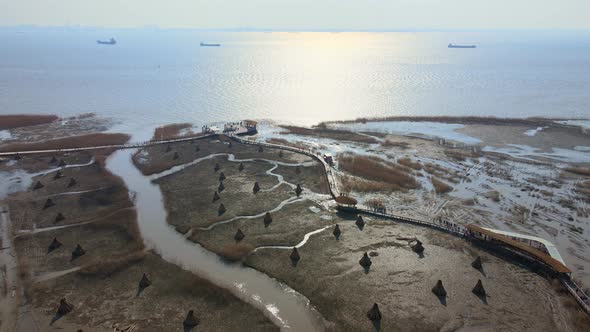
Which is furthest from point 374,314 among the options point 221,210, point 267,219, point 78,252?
point 78,252

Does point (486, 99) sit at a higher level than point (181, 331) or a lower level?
higher

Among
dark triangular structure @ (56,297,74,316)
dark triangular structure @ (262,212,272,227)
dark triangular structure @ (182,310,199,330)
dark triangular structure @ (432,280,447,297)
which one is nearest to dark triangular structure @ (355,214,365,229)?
dark triangular structure @ (262,212,272,227)

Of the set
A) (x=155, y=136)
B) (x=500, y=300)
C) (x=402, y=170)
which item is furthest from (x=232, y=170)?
(x=500, y=300)

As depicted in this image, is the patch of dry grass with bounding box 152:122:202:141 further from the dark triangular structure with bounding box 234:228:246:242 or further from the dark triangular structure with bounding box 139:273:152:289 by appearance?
the dark triangular structure with bounding box 139:273:152:289

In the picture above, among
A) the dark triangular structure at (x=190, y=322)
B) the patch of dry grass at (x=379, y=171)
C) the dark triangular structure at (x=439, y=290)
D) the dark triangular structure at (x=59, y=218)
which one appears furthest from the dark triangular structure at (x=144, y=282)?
the patch of dry grass at (x=379, y=171)

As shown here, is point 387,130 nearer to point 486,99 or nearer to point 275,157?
point 275,157

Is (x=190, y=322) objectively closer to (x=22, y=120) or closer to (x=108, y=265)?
(x=108, y=265)

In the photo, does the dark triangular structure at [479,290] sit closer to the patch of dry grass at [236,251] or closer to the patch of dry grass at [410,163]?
the patch of dry grass at [236,251]
